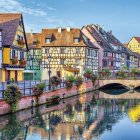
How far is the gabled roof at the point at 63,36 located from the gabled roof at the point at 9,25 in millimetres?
21202

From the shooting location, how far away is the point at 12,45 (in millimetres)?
46719

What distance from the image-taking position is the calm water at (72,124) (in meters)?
→ 26.0

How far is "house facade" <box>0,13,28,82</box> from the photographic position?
46.2 metres

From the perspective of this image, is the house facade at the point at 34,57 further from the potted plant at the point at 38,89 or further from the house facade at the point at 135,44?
the house facade at the point at 135,44

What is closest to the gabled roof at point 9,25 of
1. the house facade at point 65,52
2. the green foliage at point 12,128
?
the green foliage at point 12,128

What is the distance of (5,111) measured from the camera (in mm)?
32125

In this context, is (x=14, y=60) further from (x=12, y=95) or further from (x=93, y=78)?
(x=93, y=78)

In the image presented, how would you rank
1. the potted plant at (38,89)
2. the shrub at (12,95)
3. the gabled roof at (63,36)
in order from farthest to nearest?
the gabled roof at (63,36), the potted plant at (38,89), the shrub at (12,95)

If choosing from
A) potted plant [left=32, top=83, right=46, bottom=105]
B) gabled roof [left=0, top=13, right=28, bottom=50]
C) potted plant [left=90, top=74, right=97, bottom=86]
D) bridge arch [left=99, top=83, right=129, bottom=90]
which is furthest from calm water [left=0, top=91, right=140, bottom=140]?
bridge arch [left=99, top=83, right=129, bottom=90]

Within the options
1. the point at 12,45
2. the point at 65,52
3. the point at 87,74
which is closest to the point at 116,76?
the point at 87,74

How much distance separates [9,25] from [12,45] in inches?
129

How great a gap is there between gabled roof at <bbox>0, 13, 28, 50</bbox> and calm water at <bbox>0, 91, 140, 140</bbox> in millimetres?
11244

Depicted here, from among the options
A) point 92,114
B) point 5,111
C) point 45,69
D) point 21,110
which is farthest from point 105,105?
point 45,69

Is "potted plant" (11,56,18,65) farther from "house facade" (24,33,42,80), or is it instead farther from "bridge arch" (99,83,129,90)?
"bridge arch" (99,83,129,90)
